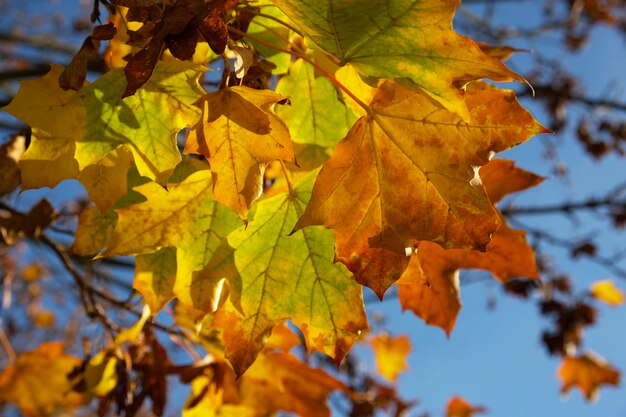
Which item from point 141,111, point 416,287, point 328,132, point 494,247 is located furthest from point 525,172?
point 141,111

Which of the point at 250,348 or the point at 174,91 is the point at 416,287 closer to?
the point at 250,348

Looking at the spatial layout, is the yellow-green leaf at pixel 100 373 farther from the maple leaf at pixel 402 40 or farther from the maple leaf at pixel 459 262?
the maple leaf at pixel 402 40

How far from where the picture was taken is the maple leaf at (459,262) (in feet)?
4.72

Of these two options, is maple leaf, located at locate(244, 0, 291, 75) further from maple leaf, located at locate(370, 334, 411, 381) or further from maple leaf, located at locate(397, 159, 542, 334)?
maple leaf, located at locate(370, 334, 411, 381)

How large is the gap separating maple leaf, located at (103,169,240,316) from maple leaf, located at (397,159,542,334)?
54 cm

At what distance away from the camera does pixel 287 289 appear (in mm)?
1210

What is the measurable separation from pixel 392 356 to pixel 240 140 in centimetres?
356

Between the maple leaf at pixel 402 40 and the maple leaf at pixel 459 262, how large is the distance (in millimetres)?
534

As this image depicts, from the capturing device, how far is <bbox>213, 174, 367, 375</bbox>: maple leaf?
1.17 m

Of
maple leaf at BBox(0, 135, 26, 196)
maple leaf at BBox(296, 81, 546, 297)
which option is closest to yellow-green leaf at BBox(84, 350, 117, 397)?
maple leaf at BBox(0, 135, 26, 196)

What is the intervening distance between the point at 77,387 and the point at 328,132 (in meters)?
1.25

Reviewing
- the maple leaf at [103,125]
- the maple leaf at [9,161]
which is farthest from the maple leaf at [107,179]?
the maple leaf at [9,161]

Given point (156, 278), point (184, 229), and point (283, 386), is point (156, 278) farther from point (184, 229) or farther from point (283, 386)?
point (283, 386)

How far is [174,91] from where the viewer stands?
1147 millimetres
